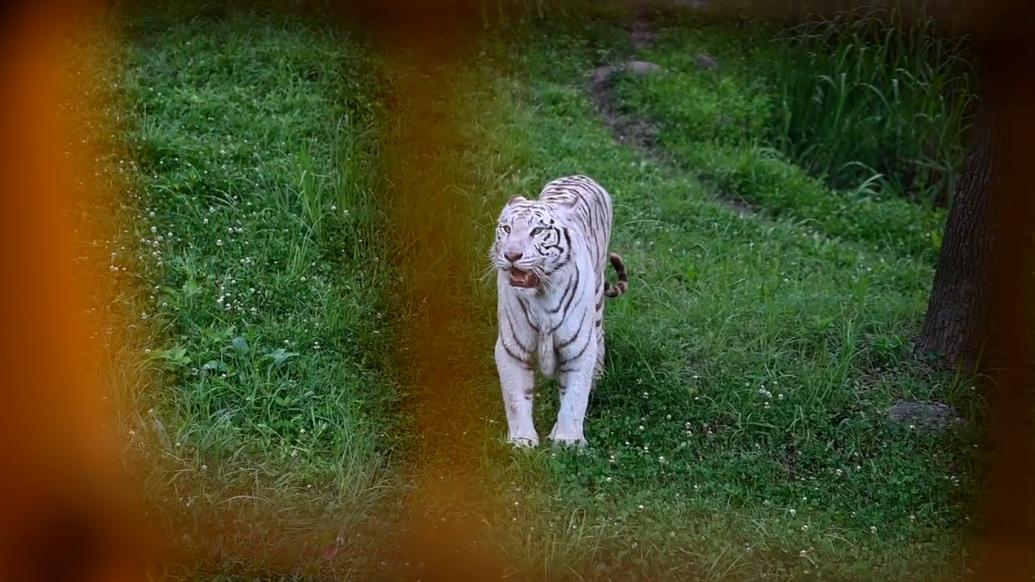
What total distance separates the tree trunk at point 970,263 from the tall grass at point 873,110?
6.05ft

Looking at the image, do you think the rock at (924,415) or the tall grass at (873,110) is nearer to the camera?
the rock at (924,415)

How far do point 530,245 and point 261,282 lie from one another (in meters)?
1.17

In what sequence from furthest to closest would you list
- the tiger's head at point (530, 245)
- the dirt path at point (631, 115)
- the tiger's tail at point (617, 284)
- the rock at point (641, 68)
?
the rock at point (641, 68)
the dirt path at point (631, 115)
the tiger's tail at point (617, 284)
the tiger's head at point (530, 245)

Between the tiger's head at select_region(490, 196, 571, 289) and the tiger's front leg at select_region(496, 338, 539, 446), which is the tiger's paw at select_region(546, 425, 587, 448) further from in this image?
the tiger's head at select_region(490, 196, 571, 289)

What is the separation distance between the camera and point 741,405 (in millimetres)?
3393

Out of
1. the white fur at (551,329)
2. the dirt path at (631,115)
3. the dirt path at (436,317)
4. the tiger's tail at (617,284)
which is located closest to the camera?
the dirt path at (436,317)

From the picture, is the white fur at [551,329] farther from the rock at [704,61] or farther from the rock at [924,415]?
the rock at [704,61]

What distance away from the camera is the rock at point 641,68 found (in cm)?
595

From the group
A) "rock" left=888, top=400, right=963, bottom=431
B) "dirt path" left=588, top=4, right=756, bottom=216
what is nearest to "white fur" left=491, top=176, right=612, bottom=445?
"rock" left=888, top=400, right=963, bottom=431

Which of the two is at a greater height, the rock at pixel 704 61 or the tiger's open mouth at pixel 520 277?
the rock at pixel 704 61

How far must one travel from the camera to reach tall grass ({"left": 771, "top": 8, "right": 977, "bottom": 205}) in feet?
18.0

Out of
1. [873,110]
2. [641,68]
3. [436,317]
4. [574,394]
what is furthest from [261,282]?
[873,110]

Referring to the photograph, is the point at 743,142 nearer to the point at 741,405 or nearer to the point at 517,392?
the point at 741,405

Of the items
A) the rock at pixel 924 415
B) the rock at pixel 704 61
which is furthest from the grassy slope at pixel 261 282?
the rock at pixel 704 61
